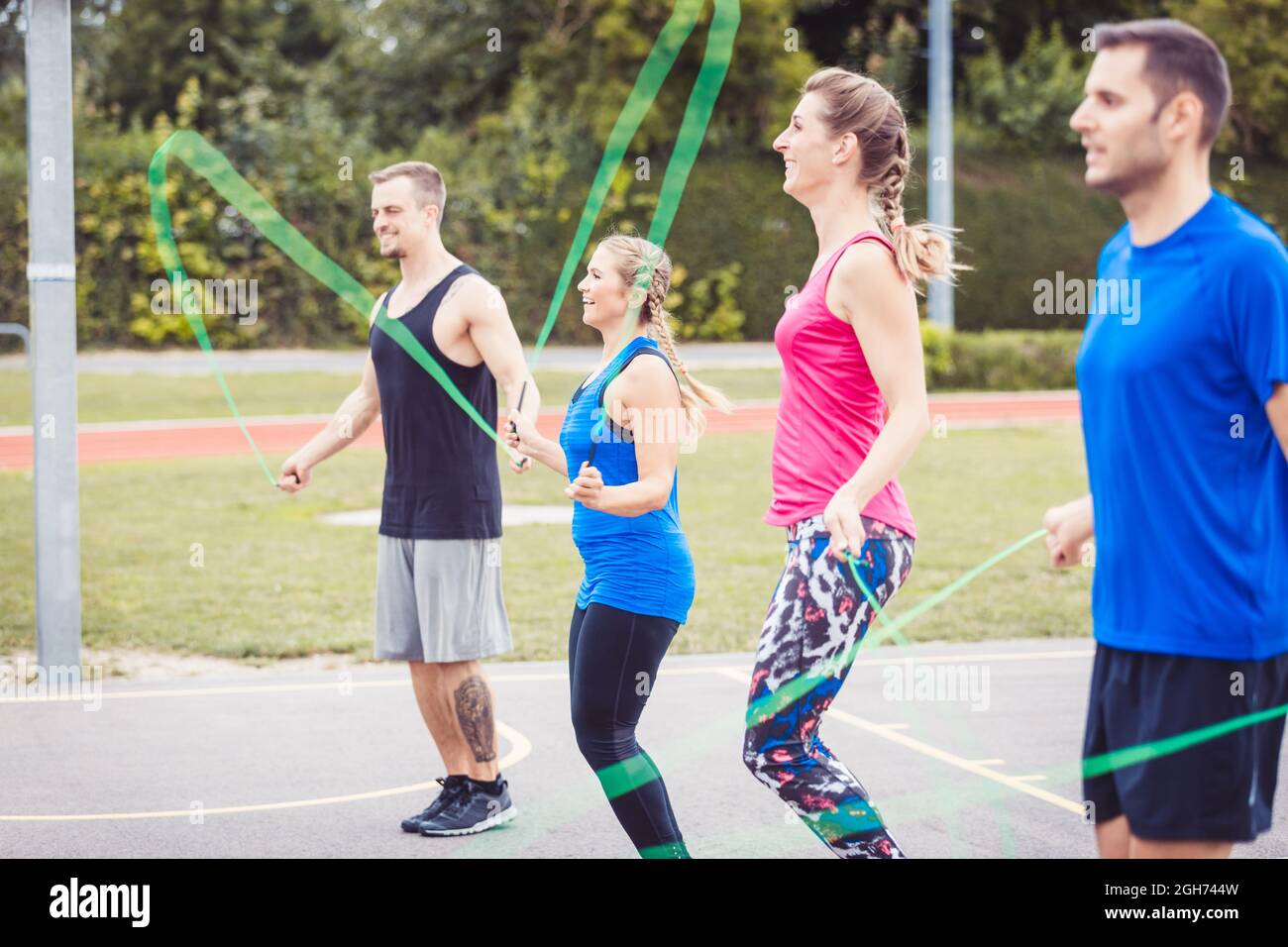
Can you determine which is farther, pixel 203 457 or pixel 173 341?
pixel 173 341

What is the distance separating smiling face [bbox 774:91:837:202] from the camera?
391 centimetres

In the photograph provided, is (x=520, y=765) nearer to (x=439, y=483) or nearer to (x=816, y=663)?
(x=439, y=483)

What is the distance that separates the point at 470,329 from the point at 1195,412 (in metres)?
2.75

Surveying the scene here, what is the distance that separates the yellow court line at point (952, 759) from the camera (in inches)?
223

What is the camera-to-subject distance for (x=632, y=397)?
422cm

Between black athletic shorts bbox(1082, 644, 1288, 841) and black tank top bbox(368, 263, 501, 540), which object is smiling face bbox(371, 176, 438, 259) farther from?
black athletic shorts bbox(1082, 644, 1288, 841)

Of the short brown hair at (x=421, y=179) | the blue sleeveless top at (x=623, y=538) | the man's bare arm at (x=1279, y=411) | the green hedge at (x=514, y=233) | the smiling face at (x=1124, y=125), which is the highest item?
the green hedge at (x=514, y=233)

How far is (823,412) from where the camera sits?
12.6ft

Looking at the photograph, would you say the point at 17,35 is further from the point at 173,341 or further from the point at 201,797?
the point at 201,797

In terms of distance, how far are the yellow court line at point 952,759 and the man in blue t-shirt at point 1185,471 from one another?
8.99 ft

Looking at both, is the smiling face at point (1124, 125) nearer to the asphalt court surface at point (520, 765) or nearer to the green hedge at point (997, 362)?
the asphalt court surface at point (520, 765)

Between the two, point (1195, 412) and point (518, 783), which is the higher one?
point (1195, 412)

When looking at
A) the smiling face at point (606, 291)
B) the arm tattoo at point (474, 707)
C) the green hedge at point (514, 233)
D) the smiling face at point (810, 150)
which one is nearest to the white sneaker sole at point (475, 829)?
the arm tattoo at point (474, 707)

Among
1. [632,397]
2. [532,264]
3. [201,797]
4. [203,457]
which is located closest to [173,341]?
[532,264]
